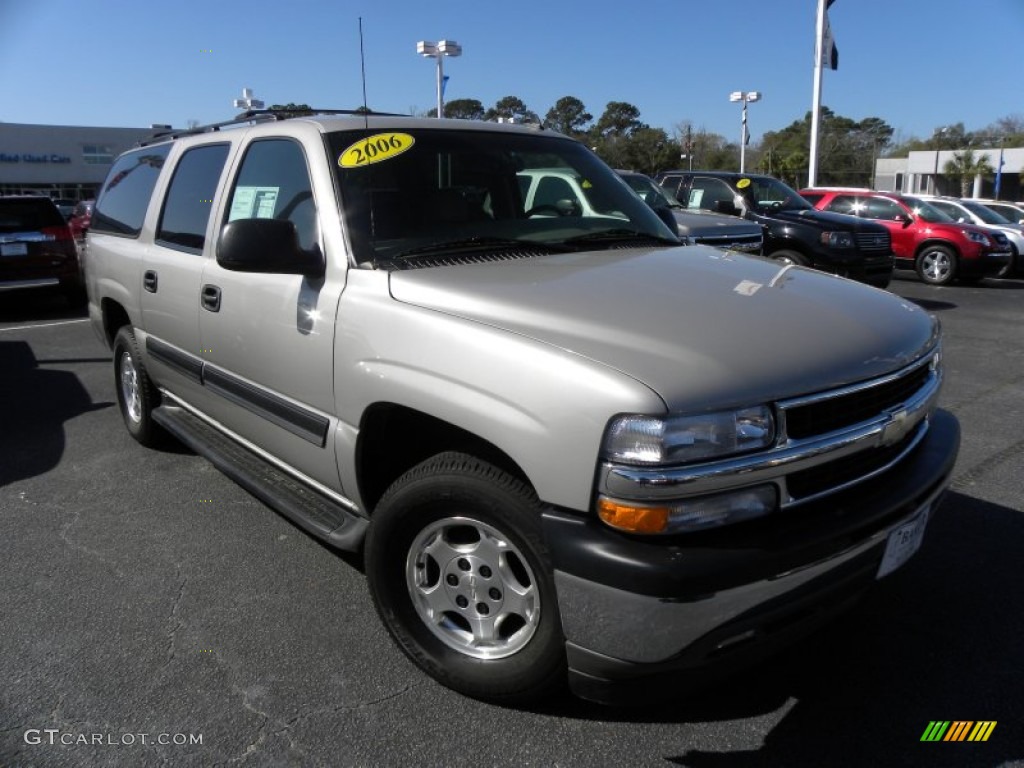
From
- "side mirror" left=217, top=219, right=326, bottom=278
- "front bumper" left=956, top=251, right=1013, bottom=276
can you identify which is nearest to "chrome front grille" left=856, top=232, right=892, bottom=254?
"front bumper" left=956, top=251, right=1013, bottom=276

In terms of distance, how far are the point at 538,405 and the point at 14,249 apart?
1049cm

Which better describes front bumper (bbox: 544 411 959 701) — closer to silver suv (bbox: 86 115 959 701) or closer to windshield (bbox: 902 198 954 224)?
silver suv (bbox: 86 115 959 701)

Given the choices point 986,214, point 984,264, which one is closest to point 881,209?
point 984,264

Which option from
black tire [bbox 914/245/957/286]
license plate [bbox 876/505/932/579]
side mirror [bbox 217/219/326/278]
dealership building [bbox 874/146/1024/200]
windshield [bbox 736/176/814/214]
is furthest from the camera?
dealership building [bbox 874/146/1024/200]

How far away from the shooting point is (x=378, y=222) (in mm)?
2902

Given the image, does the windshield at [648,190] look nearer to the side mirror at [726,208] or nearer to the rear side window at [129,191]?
the side mirror at [726,208]

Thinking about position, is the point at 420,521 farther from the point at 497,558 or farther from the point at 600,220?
the point at 600,220

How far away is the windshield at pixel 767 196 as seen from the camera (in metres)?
11.3

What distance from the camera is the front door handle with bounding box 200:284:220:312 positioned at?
136 inches

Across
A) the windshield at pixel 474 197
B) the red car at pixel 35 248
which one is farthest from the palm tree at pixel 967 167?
the windshield at pixel 474 197

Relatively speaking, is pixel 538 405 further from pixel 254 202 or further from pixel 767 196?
pixel 767 196

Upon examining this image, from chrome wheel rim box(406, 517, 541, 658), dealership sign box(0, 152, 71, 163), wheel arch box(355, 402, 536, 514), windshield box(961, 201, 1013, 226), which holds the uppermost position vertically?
dealership sign box(0, 152, 71, 163)

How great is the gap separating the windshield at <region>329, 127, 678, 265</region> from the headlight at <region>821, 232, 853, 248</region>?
23.4 feet

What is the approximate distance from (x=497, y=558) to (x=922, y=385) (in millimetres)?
1559
